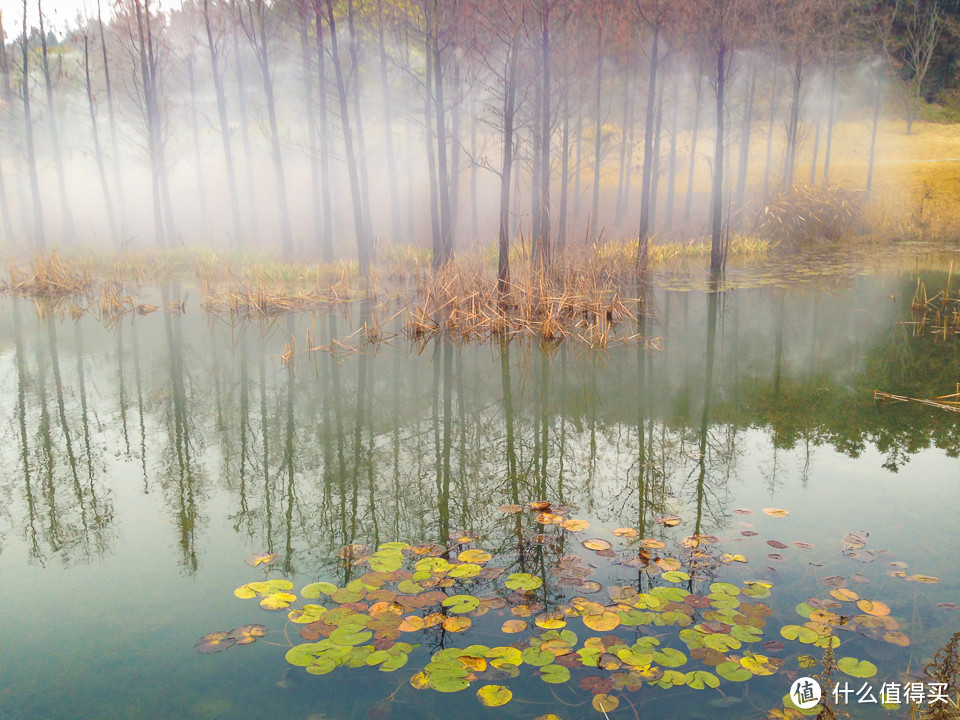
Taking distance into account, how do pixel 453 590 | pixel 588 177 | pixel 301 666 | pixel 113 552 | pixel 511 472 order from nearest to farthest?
1. pixel 301 666
2. pixel 453 590
3. pixel 113 552
4. pixel 511 472
5. pixel 588 177

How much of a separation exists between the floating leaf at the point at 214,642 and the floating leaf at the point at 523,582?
1.33m

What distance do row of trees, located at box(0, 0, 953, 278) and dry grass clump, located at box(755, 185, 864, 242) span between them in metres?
1.73

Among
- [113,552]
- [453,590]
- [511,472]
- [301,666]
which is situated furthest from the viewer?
[511,472]

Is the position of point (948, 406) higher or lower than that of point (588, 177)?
lower

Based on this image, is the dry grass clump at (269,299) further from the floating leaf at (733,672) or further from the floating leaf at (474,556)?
the floating leaf at (733,672)

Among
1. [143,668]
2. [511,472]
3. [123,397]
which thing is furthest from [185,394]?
[143,668]

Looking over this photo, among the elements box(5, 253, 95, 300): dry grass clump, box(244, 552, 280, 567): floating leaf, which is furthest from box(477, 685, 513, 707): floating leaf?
box(5, 253, 95, 300): dry grass clump

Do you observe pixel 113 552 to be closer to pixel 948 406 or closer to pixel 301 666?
pixel 301 666

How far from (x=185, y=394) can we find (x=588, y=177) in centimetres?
3083

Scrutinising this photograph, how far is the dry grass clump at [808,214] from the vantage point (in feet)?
72.6

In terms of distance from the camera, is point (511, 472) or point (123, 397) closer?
point (511, 472)

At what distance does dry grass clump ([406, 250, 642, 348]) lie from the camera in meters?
10.0

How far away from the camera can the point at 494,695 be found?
2.85 meters

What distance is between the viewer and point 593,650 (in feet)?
10.1
